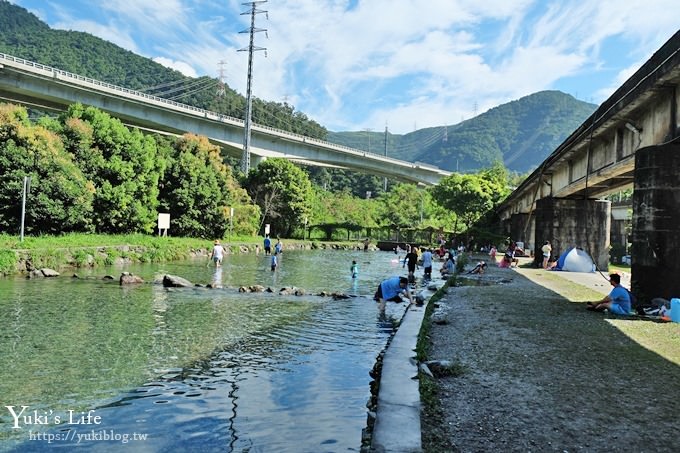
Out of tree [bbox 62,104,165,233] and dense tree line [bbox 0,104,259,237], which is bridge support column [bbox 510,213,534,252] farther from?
tree [bbox 62,104,165,233]

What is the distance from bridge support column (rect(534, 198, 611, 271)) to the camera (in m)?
28.5

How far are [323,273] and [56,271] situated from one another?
41.8ft

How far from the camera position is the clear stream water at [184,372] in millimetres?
5879

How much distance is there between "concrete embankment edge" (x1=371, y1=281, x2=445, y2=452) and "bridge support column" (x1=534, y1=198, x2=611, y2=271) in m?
23.1

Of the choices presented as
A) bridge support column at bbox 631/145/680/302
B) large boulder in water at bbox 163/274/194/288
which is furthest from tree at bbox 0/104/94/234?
bridge support column at bbox 631/145/680/302

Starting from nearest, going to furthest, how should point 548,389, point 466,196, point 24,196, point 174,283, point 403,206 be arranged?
point 548,389
point 174,283
point 24,196
point 466,196
point 403,206

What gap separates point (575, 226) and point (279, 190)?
39465 millimetres

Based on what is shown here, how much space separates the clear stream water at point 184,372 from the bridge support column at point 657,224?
646cm

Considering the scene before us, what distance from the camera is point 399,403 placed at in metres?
5.68

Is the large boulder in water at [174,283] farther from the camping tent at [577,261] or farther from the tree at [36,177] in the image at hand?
the camping tent at [577,261]

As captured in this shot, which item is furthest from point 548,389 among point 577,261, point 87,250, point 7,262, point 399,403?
point 87,250

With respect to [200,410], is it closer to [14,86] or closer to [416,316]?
[416,316]

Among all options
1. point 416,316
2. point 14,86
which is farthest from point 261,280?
point 14,86

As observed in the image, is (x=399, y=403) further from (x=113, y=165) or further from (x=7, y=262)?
(x=113, y=165)
